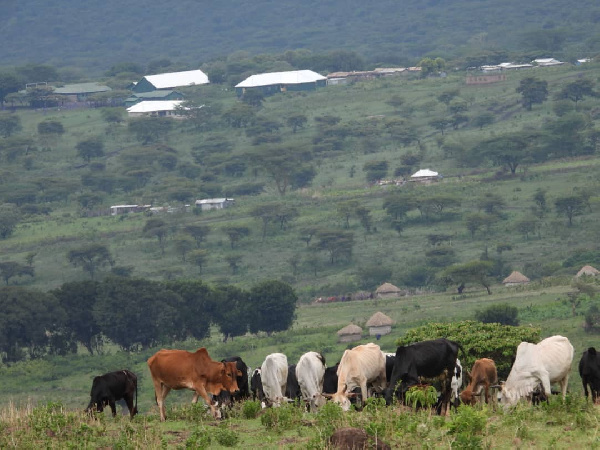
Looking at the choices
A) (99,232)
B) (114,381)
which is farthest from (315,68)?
(114,381)

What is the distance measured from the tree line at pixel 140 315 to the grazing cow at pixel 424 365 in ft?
139

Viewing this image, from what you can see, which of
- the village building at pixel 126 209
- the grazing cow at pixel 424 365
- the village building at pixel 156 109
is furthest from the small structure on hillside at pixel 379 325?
the village building at pixel 156 109

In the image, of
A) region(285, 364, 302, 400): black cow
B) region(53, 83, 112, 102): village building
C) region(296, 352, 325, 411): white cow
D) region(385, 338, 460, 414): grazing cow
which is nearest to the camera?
region(385, 338, 460, 414): grazing cow

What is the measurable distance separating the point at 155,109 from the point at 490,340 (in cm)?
10100

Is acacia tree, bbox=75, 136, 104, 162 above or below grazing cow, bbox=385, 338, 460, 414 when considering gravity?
below

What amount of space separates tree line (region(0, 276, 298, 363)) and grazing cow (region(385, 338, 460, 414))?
42.3m

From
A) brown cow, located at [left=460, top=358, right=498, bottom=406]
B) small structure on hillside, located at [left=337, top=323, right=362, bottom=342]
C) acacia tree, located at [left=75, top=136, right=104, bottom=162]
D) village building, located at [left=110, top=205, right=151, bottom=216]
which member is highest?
brown cow, located at [left=460, top=358, right=498, bottom=406]

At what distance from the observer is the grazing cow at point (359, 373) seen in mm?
17531

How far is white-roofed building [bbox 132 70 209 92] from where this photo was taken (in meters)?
138

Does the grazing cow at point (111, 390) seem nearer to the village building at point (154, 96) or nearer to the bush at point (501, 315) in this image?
the bush at point (501, 315)

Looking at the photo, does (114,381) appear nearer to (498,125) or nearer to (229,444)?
(229,444)

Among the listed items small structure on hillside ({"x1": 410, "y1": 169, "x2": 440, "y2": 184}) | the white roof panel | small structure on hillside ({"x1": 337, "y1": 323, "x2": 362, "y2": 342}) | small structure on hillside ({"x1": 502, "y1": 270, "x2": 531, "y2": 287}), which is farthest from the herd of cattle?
the white roof panel

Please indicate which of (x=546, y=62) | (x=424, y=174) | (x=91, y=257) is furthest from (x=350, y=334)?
(x=546, y=62)

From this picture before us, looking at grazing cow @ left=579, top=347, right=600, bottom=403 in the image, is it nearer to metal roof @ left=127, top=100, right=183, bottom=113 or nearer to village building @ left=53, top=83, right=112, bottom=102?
metal roof @ left=127, top=100, right=183, bottom=113
